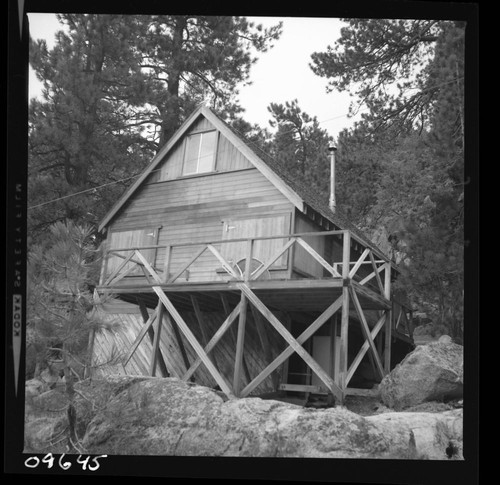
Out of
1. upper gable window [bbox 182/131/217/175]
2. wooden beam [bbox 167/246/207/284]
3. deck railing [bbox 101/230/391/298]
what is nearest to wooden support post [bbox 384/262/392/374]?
deck railing [bbox 101/230/391/298]

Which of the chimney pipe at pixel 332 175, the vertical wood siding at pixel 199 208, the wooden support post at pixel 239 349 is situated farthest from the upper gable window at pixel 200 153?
the wooden support post at pixel 239 349

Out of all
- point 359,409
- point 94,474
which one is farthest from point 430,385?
point 94,474

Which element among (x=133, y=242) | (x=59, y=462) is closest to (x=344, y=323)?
(x=59, y=462)

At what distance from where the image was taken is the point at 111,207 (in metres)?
14.8

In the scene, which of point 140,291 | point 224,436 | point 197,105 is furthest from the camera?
point 197,105

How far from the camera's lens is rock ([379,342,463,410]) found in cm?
1089

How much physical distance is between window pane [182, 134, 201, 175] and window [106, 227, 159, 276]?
158cm

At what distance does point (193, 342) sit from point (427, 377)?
14.6 ft

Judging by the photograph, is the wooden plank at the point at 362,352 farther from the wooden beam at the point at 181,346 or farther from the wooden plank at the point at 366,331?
the wooden beam at the point at 181,346

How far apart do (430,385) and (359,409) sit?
1.59m

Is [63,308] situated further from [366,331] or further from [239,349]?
[366,331]

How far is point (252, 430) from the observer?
334 inches

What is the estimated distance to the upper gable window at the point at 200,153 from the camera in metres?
14.6

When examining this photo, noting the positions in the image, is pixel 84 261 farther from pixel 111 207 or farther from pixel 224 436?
pixel 111 207
